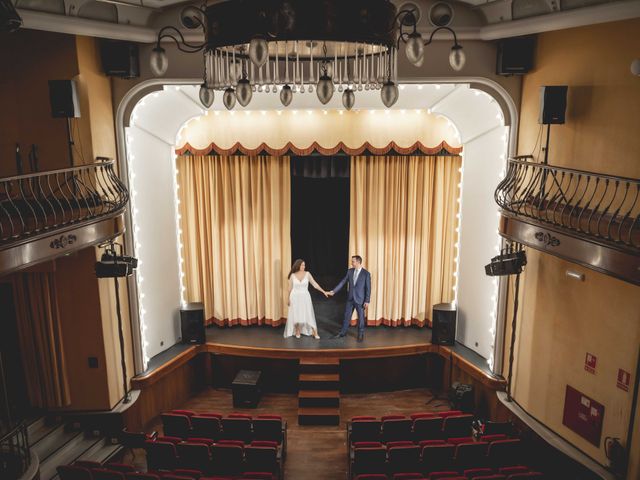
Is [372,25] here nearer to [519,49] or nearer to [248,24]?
[248,24]

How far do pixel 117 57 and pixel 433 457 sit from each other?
280 inches

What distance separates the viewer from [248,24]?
131 inches

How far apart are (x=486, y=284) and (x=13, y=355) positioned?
776cm

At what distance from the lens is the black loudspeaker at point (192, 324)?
9859 mm

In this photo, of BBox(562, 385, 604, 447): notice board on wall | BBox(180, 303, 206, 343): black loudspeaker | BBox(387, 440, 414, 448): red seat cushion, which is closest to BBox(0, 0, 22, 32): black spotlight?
BBox(387, 440, 414, 448): red seat cushion

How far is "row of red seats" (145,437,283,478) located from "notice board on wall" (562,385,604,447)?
3.93m

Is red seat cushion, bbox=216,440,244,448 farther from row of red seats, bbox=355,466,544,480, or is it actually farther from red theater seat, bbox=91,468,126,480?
row of red seats, bbox=355,466,544,480

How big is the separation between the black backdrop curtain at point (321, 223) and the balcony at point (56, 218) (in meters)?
4.05

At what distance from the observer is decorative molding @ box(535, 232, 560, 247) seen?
5.97 m

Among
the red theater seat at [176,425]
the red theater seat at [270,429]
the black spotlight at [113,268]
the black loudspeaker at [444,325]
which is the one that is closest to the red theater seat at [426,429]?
the red theater seat at [270,429]

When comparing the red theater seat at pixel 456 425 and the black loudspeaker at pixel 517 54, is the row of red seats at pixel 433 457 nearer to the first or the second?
the red theater seat at pixel 456 425

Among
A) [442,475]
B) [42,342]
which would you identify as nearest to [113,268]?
[42,342]

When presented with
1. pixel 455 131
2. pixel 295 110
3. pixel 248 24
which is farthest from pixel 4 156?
pixel 455 131

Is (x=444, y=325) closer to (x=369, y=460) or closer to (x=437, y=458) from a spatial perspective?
(x=437, y=458)
